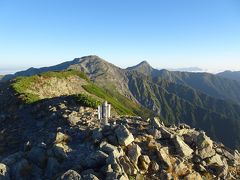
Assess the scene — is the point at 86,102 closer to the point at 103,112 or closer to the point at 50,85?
the point at 103,112

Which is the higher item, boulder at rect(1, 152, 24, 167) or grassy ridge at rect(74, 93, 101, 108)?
grassy ridge at rect(74, 93, 101, 108)

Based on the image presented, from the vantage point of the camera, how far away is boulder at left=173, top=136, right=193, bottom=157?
22.4 metres

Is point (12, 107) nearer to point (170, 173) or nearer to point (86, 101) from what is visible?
point (86, 101)

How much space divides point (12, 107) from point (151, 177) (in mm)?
30393

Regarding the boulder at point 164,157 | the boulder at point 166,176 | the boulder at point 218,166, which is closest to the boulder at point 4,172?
the boulder at point 166,176

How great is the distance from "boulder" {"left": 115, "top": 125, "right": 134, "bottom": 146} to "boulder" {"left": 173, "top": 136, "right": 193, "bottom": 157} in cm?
311

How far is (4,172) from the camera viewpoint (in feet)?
63.7

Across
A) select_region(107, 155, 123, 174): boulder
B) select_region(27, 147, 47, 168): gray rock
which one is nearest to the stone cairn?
select_region(27, 147, 47, 168): gray rock

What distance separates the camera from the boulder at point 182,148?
22.4m

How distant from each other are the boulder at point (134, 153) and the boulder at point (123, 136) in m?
0.53

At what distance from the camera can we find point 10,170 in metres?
20.0

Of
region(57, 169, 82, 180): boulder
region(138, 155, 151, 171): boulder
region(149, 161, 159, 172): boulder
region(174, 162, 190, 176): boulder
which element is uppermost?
region(57, 169, 82, 180): boulder

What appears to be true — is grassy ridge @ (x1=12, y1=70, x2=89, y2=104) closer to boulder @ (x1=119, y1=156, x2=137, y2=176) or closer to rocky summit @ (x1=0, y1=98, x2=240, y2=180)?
rocky summit @ (x1=0, y1=98, x2=240, y2=180)

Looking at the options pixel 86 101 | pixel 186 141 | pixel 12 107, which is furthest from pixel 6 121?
pixel 186 141
